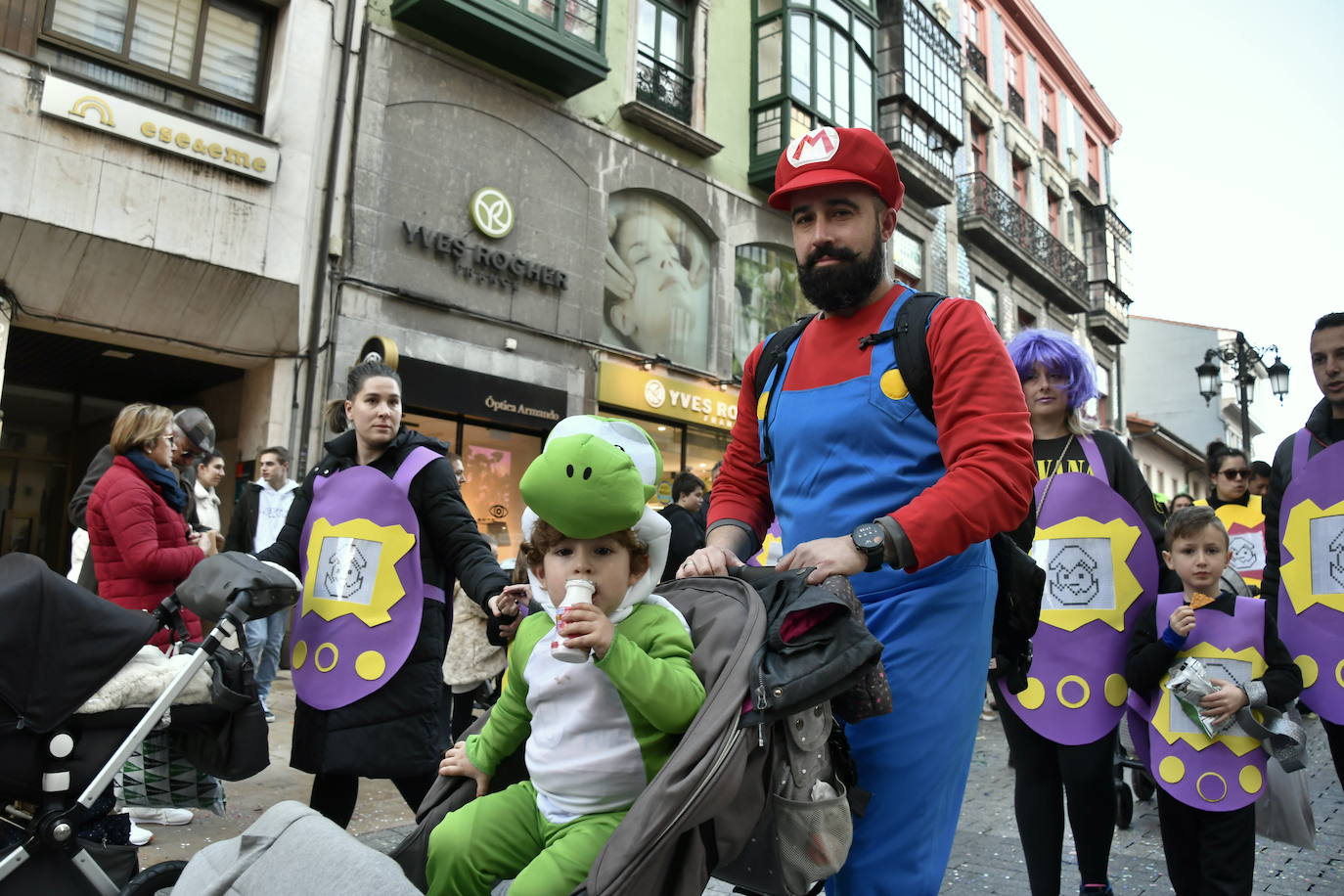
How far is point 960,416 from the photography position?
1.99 metres

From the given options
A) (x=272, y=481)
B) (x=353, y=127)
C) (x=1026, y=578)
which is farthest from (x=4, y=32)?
(x=1026, y=578)

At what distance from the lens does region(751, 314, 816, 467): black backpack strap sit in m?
2.41

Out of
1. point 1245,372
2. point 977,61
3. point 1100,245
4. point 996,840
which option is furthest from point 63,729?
point 1100,245

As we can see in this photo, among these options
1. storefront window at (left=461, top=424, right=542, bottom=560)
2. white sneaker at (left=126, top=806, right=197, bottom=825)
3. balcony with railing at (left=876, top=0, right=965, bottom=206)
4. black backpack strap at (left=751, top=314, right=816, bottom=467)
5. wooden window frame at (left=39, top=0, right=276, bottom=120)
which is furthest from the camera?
balcony with railing at (left=876, top=0, right=965, bottom=206)

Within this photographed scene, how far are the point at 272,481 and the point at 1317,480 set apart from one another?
7.42 metres

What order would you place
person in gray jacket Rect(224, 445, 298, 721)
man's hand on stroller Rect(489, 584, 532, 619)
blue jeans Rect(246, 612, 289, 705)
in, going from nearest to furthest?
man's hand on stroller Rect(489, 584, 532, 619), blue jeans Rect(246, 612, 289, 705), person in gray jacket Rect(224, 445, 298, 721)

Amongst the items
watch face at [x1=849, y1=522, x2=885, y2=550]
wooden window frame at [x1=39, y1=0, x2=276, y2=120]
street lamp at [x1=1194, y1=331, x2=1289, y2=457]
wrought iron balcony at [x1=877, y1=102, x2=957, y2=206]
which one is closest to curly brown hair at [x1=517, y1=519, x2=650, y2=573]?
watch face at [x1=849, y1=522, x2=885, y2=550]

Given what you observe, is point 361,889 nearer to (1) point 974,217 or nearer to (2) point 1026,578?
(2) point 1026,578

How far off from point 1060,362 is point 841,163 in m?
1.77

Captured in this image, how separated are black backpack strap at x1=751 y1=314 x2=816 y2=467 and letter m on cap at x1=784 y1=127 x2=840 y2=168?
0.40 meters

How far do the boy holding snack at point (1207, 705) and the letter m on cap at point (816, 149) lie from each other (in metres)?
2.29

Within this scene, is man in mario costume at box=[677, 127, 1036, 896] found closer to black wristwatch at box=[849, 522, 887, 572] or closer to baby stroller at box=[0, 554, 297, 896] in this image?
black wristwatch at box=[849, 522, 887, 572]

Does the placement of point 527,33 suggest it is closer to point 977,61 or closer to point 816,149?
point 816,149

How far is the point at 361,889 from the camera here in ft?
5.47
